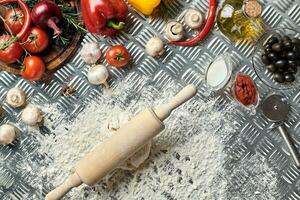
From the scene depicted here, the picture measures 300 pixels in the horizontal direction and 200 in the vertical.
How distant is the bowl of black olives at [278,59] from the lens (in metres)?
1.63

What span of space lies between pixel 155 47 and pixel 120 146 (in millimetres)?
326

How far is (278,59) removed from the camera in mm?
1647

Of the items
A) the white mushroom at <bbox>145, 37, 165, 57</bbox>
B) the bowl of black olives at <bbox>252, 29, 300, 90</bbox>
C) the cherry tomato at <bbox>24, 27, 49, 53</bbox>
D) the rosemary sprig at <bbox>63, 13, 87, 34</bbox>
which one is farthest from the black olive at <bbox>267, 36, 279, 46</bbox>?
the cherry tomato at <bbox>24, 27, 49, 53</bbox>

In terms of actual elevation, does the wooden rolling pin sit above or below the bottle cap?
below

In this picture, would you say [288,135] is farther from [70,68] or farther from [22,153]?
[22,153]

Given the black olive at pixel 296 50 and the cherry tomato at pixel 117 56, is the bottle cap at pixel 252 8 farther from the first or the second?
the cherry tomato at pixel 117 56

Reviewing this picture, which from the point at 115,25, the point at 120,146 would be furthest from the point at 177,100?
the point at 115,25

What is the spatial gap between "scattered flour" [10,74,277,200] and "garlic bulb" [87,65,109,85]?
0.16ft

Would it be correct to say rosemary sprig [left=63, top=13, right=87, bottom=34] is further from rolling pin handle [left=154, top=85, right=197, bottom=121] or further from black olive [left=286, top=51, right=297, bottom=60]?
black olive [left=286, top=51, right=297, bottom=60]

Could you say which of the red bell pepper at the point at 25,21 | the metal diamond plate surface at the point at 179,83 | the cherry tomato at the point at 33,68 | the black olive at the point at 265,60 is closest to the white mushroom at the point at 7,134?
the metal diamond plate surface at the point at 179,83

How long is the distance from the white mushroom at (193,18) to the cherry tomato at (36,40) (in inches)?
16.3

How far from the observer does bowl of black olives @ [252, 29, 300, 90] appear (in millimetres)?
1629

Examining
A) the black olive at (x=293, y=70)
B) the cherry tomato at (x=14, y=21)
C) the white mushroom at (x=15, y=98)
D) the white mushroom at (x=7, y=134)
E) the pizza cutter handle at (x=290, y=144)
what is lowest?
the white mushroom at (x=7, y=134)

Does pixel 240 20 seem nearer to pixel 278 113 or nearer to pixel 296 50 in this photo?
pixel 296 50
